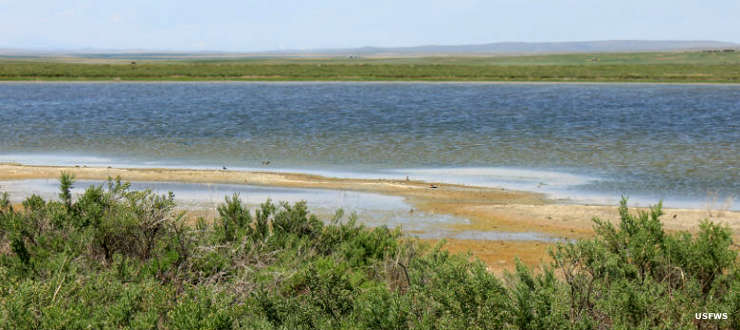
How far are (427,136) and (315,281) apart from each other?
1017 inches

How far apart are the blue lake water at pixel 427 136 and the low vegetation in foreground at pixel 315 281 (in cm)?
1088

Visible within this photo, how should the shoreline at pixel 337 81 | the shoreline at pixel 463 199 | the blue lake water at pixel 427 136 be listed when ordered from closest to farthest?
the shoreline at pixel 463 199
the blue lake water at pixel 427 136
the shoreline at pixel 337 81

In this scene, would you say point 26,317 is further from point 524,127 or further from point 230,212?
point 524,127

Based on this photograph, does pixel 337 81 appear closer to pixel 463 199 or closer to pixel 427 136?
pixel 427 136

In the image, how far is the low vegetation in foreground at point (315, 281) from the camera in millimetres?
5473

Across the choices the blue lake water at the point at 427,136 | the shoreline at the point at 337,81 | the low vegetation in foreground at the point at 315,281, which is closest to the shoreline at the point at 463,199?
the blue lake water at the point at 427,136

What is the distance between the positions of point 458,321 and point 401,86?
66307mm

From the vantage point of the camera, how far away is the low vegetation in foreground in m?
5.47

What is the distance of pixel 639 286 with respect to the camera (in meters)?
6.26

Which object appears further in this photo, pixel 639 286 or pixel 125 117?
pixel 125 117

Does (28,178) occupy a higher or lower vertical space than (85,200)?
lower

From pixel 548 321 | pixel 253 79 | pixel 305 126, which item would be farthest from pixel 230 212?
pixel 253 79

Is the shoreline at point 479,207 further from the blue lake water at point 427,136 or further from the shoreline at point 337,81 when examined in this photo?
the shoreline at point 337,81

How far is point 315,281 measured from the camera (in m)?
6.08
